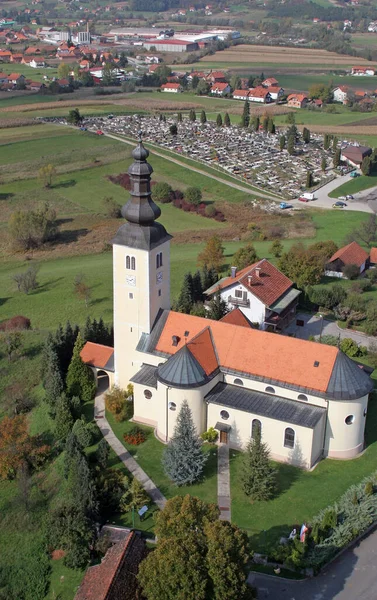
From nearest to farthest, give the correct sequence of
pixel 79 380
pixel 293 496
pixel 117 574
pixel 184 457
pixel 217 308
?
1. pixel 117 574
2. pixel 293 496
3. pixel 184 457
4. pixel 79 380
5. pixel 217 308

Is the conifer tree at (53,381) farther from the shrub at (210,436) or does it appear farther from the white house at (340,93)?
the white house at (340,93)

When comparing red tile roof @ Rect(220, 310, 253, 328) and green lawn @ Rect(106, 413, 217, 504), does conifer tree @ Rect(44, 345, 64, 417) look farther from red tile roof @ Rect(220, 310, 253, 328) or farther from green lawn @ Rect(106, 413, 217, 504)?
red tile roof @ Rect(220, 310, 253, 328)

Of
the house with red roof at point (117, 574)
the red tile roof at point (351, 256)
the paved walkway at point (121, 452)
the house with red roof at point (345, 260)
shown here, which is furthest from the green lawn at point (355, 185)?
the house with red roof at point (117, 574)

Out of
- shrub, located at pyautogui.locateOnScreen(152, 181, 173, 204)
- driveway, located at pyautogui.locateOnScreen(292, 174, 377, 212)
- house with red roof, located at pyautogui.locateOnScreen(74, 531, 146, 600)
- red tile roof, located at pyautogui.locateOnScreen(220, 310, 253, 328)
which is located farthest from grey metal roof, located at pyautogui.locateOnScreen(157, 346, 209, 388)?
driveway, located at pyautogui.locateOnScreen(292, 174, 377, 212)

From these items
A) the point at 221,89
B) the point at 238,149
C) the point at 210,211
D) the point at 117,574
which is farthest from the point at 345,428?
the point at 221,89

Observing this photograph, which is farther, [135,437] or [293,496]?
[135,437]

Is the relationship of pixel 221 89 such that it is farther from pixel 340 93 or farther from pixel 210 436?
pixel 210 436
